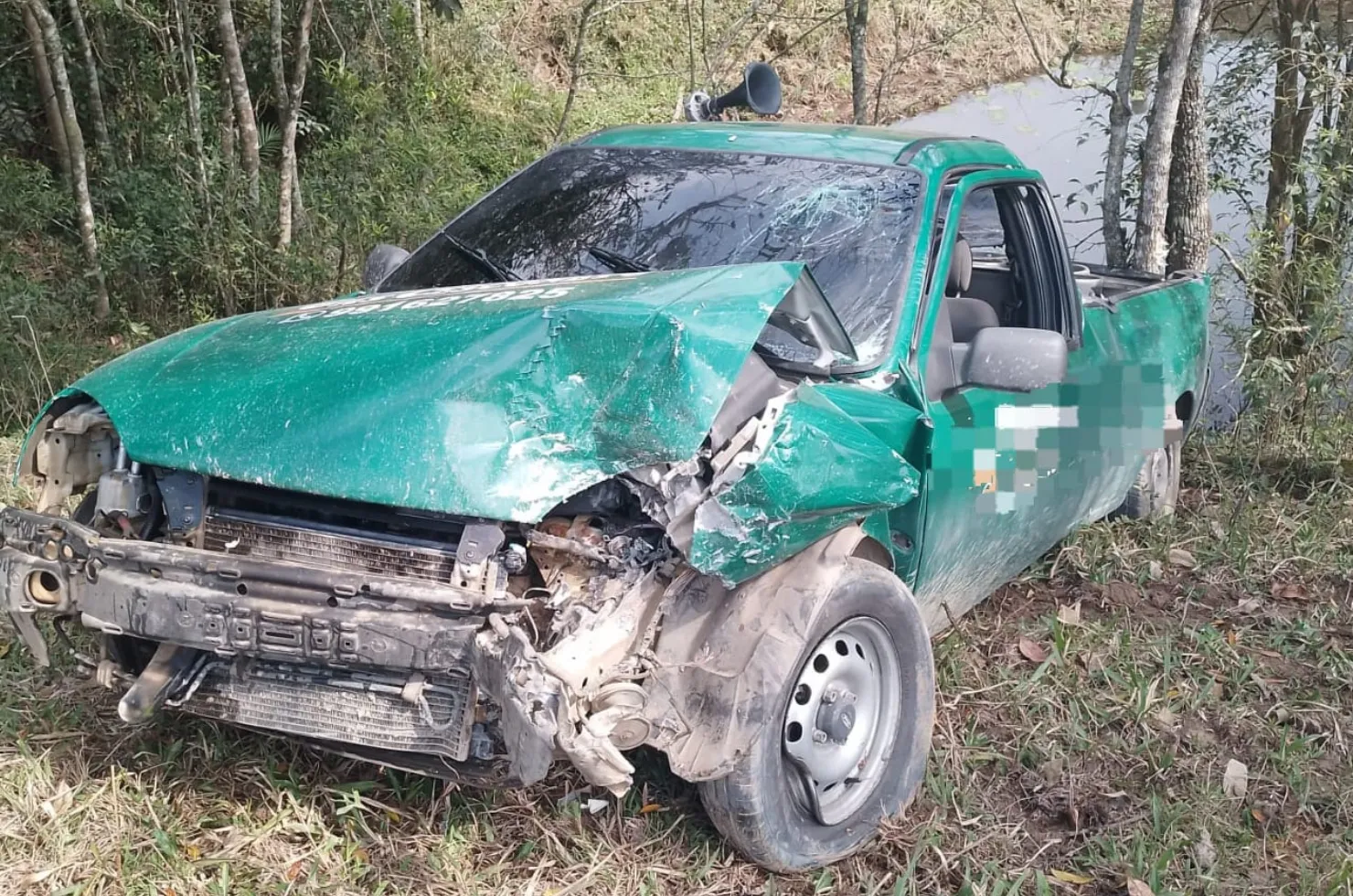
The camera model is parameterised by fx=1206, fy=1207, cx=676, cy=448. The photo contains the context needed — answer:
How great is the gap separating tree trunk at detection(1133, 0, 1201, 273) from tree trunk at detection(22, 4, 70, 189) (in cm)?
581

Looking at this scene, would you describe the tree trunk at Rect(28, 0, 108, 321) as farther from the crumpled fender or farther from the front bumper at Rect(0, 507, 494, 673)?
the crumpled fender

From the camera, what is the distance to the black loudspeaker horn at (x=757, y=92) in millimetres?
4203

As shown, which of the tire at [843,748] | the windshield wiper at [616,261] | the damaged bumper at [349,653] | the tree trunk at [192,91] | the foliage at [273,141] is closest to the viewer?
the damaged bumper at [349,653]

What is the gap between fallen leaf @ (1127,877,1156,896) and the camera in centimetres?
288

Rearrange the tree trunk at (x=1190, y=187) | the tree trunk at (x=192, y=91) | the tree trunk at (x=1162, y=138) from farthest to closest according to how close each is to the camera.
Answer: the tree trunk at (x=192, y=91) → the tree trunk at (x=1190, y=187) → the tree trunk at (x=1162, y=138)

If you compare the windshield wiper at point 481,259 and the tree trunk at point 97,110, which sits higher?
the tree trunk at point 97,110

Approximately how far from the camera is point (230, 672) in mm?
2605

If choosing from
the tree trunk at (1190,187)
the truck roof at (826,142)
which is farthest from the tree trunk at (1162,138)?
the truck roof at (826,142)

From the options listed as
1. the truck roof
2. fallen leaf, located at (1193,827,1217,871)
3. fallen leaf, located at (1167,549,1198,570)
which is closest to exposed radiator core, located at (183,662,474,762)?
fallen leaf, located at (1193,827,1217,871)

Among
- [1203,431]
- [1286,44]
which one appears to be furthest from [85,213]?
[1286,44]

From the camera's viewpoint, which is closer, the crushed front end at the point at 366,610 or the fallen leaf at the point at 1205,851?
the crushed front end at the point at 366,610

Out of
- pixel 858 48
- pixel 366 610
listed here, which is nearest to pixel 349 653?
pixel 366 610

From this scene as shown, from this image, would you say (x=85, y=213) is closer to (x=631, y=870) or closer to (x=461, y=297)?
(x=461, y=297)

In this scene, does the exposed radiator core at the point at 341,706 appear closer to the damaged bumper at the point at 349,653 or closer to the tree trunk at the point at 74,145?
the damaged bumper at the point at 349,653
